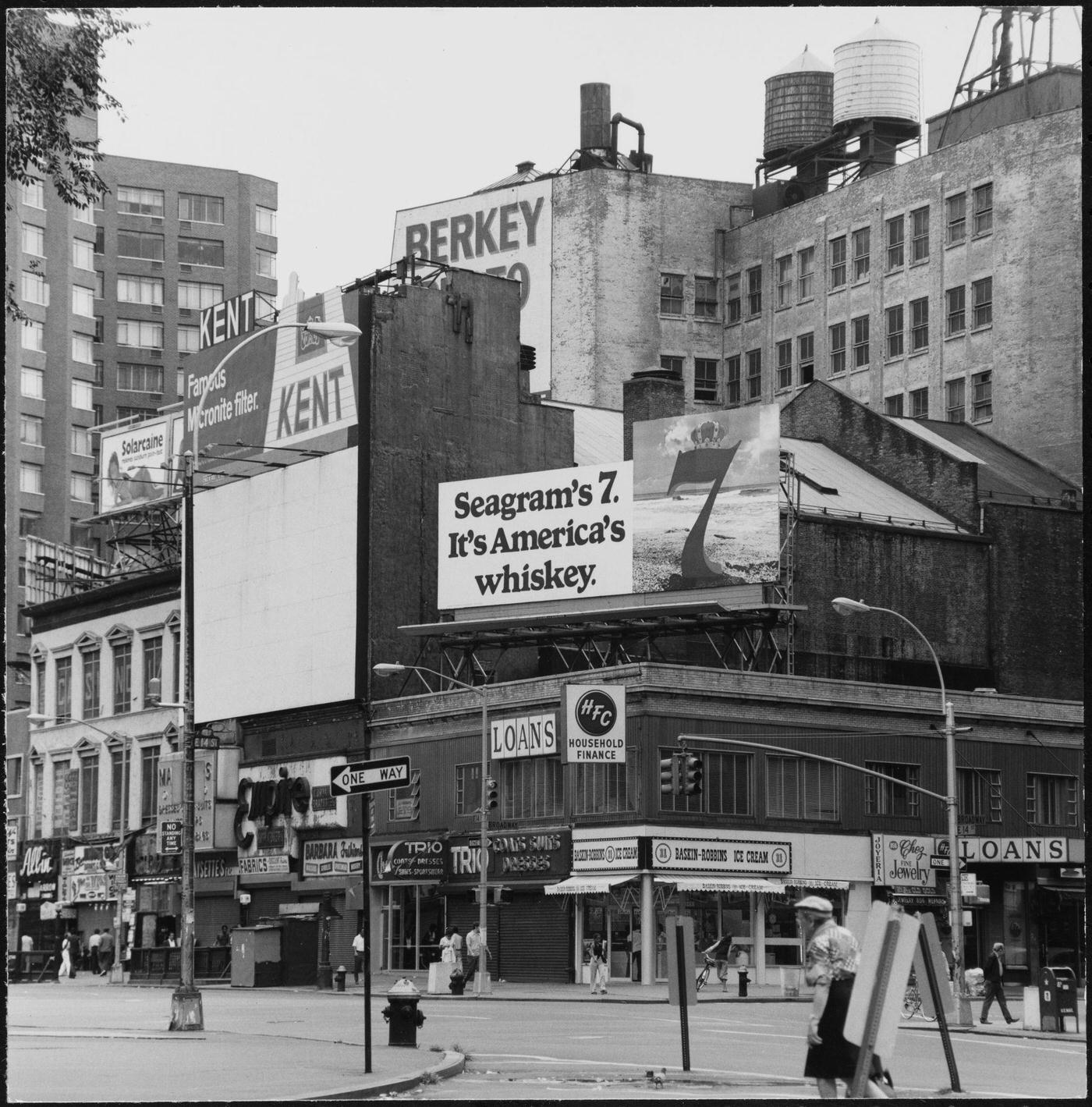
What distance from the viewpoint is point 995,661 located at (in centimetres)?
7912

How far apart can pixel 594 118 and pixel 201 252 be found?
48.5 meters

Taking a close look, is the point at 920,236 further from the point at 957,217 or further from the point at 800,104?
the point at 800,104

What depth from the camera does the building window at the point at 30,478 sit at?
13325 centimetres

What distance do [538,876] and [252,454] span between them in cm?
2609

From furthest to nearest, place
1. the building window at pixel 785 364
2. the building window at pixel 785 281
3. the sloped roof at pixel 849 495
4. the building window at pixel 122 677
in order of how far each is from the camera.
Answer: the building window at pixel 785 281 → the building window at pixel 785 364 → the building window at pixel 122 677 → the sloped roof at pixel 849 495

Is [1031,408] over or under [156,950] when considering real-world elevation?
over

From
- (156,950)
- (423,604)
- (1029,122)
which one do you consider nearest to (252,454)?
(423,604)

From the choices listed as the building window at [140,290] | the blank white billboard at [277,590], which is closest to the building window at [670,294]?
the blank white billboard at [277,590]

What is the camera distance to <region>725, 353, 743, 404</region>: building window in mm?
108312

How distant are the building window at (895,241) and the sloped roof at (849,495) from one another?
1622 centimetres

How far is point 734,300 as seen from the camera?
357 ft

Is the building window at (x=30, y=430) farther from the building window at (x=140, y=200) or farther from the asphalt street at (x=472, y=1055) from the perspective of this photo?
the asphalt street at (x=472, y=1055)

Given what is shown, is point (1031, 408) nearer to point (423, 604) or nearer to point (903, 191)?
point (903, 191)

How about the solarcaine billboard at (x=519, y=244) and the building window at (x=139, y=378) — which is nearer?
the solarcaine billboard at (x=519, y=244)
